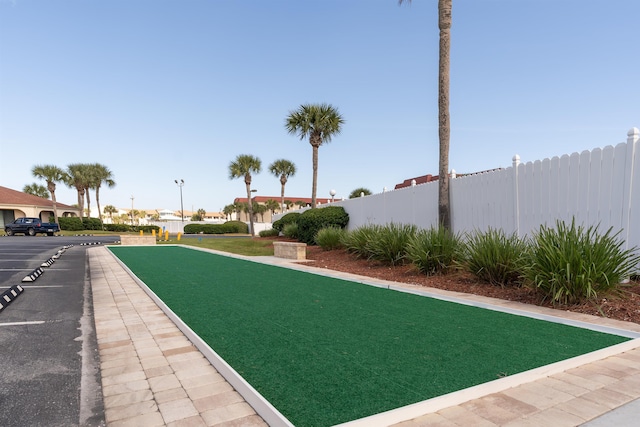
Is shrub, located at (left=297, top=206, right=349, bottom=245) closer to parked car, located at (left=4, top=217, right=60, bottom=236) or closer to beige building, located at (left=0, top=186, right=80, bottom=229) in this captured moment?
parked car, located at (left=4, top=217, right=60, bottom=236)

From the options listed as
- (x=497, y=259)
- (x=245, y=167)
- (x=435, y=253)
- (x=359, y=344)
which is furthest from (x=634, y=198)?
(x=245, y=167)

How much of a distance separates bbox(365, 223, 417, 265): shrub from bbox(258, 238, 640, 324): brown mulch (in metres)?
0.24

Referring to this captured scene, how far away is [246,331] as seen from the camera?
4129mm

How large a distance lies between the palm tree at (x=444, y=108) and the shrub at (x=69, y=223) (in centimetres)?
4751

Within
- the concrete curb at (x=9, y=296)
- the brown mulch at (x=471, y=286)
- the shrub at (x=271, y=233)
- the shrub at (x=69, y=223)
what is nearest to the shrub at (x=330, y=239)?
the brown mulch at (x=471, y=286)

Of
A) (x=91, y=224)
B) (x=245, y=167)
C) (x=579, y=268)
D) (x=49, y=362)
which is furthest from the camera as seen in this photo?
(x=91, y=224)

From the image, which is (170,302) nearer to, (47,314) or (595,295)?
(47,314)

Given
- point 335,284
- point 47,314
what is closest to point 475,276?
point 335,284

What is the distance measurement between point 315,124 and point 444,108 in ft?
45.1

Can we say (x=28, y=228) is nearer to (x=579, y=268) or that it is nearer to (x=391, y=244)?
(x=391, y=244)

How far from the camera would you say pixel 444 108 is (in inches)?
387

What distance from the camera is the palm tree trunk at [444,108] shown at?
383 inches

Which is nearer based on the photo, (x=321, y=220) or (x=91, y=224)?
(x=321, y=220)

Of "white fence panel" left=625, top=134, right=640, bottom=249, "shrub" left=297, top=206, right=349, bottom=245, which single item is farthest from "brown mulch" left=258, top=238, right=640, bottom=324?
"shrub" left=297, top=206, right=349, bottom=245
